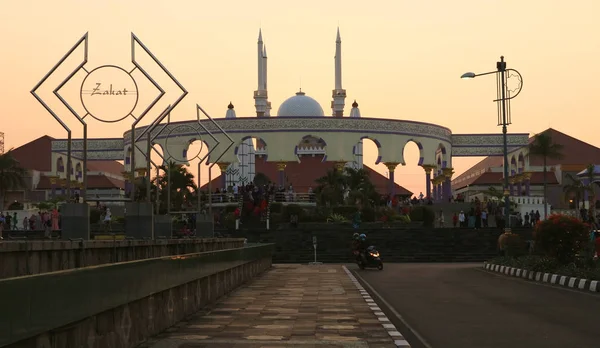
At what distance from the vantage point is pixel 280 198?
69500mm

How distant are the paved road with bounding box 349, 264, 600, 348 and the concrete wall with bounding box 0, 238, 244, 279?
Answer: 14.8ft

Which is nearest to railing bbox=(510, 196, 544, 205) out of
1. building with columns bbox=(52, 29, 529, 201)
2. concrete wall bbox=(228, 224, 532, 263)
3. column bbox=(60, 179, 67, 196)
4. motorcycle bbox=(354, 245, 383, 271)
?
building with columns bbox=(52, 29, 529, 201)

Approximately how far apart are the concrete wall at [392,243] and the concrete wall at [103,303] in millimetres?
31451

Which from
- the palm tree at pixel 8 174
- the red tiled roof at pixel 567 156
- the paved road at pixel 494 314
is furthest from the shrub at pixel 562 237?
the red tiled roof at pixel 567 156

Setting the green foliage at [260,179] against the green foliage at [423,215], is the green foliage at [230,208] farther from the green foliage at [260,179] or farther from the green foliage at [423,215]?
the green foliage at [260,179]

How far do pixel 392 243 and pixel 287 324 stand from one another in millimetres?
37332

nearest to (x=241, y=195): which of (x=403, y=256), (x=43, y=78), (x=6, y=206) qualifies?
(x=403, y=256)

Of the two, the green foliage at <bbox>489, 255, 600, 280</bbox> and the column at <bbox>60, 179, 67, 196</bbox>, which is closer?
the green foliage at <bbox>489, 255, 600, 280</bbox>

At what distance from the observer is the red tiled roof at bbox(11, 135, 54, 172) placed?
314 ft

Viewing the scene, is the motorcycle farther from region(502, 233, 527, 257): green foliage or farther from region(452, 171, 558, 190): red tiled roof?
region(452, 171, 558, 190): red tiled roof

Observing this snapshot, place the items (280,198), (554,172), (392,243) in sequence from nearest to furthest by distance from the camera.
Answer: (392,243)
(280,198)
(554,172)

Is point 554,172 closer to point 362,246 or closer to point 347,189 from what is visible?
point 347,189

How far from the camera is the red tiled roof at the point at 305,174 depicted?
9043 centimetres

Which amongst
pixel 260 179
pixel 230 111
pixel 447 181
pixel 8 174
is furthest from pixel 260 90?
pixel 8 174
